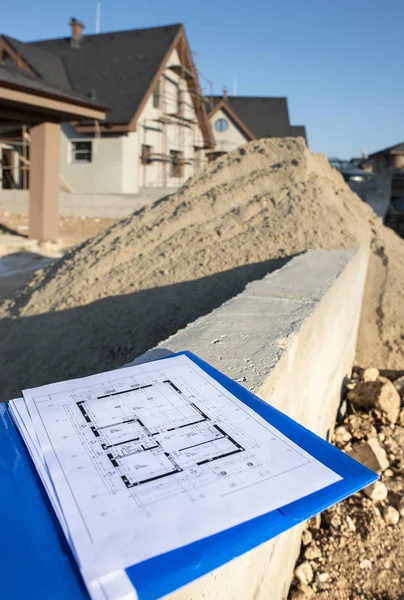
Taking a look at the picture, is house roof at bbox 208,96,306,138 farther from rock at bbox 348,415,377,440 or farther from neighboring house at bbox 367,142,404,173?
rock at bbox 348,415,377,440

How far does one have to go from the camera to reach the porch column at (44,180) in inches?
431

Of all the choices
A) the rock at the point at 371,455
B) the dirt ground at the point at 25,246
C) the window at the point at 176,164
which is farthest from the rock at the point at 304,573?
the window at the point at 176,164

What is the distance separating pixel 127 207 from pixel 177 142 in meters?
7.27

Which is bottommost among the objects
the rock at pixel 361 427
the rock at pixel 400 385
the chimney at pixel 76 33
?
the rock at pixel 361 427

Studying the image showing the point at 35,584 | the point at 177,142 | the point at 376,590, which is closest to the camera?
the point at 35,584

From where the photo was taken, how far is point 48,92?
9297 mm

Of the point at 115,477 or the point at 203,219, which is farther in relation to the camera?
the point at 203,219

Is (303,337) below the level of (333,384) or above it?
above

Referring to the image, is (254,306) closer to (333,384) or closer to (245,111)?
(333,384)

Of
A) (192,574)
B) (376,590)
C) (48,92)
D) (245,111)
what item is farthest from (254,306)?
(245,111)

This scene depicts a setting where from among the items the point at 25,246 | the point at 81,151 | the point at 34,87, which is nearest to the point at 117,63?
the point at 81,151

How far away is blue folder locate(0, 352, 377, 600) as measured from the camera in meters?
0.73

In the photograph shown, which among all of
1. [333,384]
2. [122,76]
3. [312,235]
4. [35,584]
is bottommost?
[333,384]

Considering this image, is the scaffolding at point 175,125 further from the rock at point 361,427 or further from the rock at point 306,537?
the rock at point 306,537
